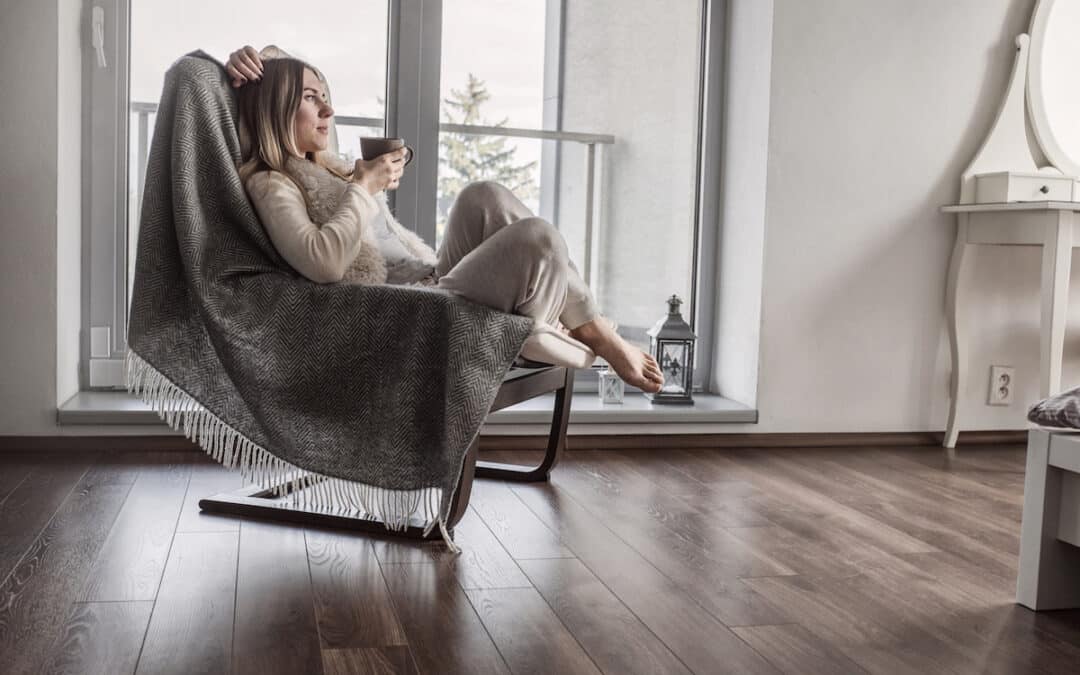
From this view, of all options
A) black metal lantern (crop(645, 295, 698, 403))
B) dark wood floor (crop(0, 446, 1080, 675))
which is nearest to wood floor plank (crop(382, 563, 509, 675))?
dark wood floor (crop(0, 446, 1080, 675))

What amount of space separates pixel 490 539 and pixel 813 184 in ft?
5.60

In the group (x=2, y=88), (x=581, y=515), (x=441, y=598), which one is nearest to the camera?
(x=441, y=598)

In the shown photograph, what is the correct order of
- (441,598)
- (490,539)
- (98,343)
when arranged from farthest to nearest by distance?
(98,343) < (490,539) < (441,598)

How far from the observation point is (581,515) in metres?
2.27

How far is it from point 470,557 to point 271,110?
1005 millimetres

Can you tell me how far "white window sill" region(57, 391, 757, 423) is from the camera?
2730mm

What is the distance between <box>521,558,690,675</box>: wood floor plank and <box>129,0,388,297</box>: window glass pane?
5.22ft

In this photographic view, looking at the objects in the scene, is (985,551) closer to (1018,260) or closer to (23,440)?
(1018,260)

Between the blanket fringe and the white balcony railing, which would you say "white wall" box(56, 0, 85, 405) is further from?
the blanket fringe

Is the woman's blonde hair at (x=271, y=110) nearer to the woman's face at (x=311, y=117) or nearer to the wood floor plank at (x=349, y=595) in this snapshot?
the woman's face at (x=311, y=117)

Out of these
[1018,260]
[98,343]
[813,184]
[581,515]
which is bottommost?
[581,515]

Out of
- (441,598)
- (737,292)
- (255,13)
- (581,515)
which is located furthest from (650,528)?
(255,13)

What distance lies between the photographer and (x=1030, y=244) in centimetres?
312

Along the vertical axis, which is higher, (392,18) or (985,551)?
(392,18)
